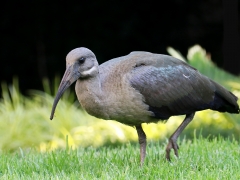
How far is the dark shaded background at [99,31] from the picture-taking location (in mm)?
11930

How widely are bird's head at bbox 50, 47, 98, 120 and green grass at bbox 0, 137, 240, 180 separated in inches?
21.4

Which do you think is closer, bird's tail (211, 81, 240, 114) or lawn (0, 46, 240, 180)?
lawn (0, 46, 240, 180)

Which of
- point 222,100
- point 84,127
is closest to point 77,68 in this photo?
point 222,100

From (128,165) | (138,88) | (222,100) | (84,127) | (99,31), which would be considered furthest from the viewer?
(99,31)

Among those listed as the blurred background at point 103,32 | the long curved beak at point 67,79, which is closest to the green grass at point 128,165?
the long curved beak at point 67,79

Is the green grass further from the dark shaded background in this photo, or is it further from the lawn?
the dark shaded background

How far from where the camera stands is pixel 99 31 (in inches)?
469

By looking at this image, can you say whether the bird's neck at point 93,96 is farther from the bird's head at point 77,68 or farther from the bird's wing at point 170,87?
the bird's wing at point 170,87

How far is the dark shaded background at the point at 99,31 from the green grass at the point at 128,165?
19.9 feet

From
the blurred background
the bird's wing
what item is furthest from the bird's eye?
the blurred background

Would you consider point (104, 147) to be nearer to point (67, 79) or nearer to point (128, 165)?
point (128, 165)

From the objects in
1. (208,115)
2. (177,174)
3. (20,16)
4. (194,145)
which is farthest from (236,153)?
(20,16)

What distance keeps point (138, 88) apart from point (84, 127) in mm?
3026

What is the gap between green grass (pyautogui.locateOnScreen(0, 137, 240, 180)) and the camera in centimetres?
476
